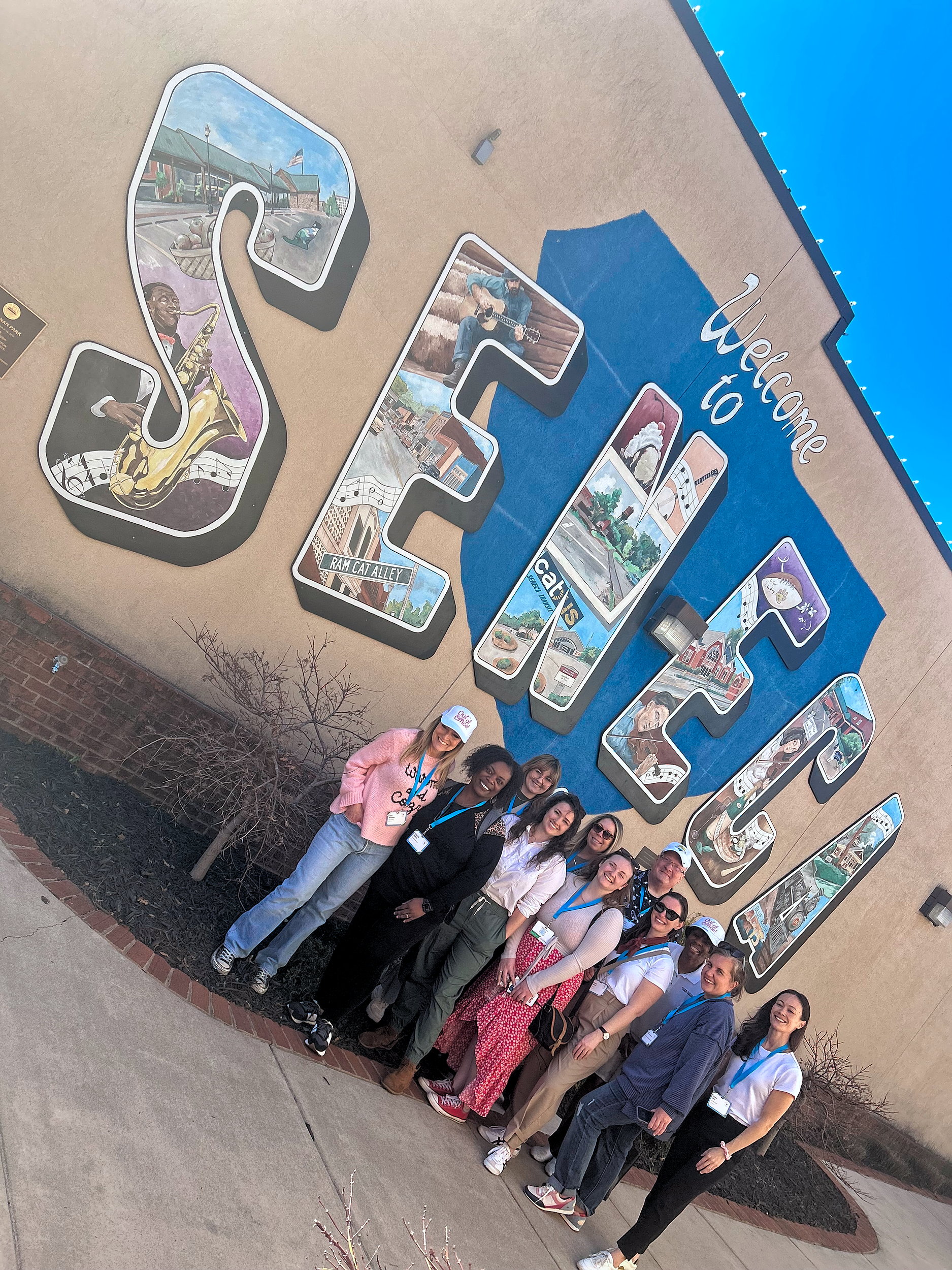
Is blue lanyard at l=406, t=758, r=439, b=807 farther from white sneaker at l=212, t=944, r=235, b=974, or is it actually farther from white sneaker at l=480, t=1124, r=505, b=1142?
white sneaker at l=480, t=1124, r=505, b=1142

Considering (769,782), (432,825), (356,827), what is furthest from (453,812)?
(769,782)

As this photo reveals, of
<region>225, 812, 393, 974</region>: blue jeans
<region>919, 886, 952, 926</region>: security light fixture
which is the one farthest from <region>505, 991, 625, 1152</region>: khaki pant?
<region>919, 886, 952, 926</region>: security light fixture

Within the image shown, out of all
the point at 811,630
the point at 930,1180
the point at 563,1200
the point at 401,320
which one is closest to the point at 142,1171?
the point at 563,1200

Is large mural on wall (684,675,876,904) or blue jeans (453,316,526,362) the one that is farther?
large mural on wall (684,675,876,904)

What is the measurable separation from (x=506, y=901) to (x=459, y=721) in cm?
101

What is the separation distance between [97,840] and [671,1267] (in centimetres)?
374

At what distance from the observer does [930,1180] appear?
402 inches

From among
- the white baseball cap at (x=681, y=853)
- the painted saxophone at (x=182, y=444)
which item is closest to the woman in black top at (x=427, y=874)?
the white baseball cap at (x=681, y=853)

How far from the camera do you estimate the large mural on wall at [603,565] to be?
6898 mm

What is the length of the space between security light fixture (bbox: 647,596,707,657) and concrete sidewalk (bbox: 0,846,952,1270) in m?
4.17

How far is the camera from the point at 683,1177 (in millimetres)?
4203

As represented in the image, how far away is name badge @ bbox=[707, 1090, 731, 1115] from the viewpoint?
421 centimetres

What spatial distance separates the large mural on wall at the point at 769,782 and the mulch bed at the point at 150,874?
298 cm

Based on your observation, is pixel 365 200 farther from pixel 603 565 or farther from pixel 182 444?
pixel 603 565
